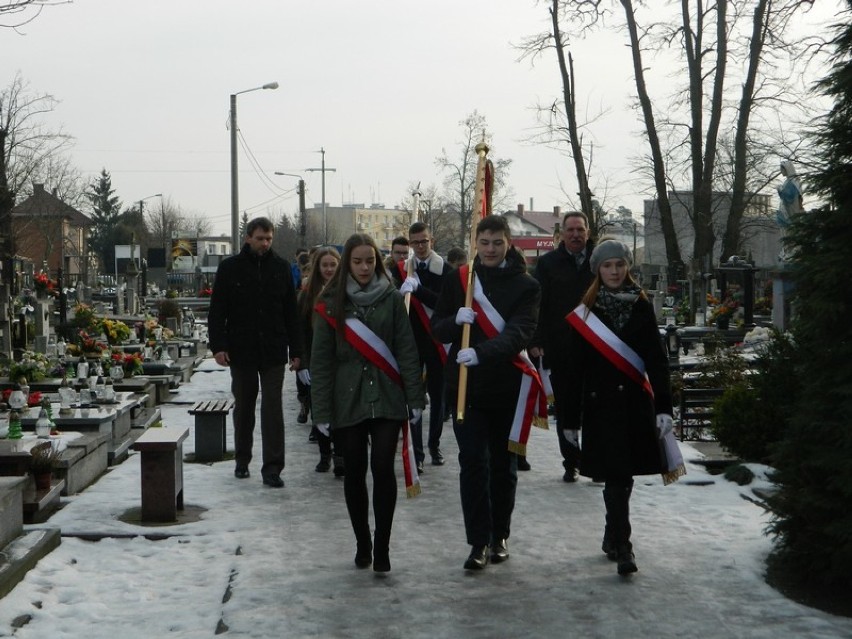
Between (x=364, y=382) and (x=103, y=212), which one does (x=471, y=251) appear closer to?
(x=364, y=382)

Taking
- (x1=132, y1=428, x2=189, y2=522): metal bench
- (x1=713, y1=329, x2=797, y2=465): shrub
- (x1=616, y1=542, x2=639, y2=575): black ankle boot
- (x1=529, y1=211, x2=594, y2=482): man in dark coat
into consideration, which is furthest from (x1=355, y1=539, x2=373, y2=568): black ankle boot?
(x1=713, y1=329, x2=797, y2=465): shrub

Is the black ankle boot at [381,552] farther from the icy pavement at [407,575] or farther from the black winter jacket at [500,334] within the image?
the black winter jacket at [500,334]

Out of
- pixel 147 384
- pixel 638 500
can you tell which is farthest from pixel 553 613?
pixel 147 384

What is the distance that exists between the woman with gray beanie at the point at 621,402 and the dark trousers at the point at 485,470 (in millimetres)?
418

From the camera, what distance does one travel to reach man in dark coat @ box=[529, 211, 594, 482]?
927 cm

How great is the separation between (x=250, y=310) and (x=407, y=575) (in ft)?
11.7

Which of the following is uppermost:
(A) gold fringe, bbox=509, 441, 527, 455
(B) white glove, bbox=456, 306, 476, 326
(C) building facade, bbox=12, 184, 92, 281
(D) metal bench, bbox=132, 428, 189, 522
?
(C) building facade, bbox=12, 184, 92, 281

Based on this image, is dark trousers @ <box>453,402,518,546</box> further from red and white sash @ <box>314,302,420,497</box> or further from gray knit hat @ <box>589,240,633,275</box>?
gray knit hat @ <box>589,240,633,275</box>

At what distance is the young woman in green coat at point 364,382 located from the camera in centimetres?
651

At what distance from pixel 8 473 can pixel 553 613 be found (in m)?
3.88

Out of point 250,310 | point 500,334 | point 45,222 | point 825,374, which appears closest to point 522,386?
point 500,334

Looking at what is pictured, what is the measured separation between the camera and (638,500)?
8.59 meters

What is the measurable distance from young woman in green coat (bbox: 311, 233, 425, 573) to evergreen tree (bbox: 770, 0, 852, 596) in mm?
1953

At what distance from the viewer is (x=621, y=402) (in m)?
6.46
